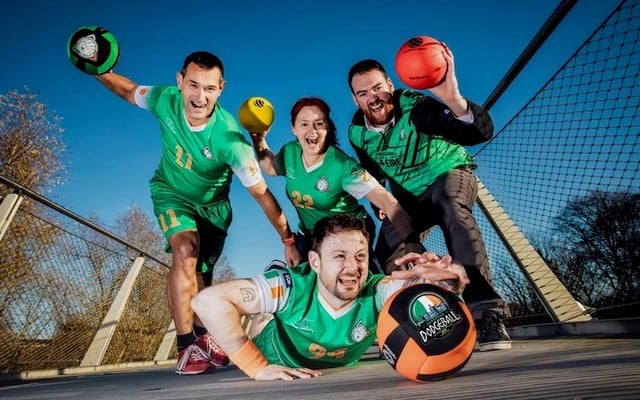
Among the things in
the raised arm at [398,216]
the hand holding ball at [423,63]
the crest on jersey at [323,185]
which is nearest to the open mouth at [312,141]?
the crest on jersey at [323,185]

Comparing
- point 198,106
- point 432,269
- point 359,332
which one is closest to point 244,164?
point 198,106

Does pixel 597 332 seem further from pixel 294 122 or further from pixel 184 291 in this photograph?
pixel 184 291

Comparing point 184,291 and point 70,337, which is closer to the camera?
point 184,291

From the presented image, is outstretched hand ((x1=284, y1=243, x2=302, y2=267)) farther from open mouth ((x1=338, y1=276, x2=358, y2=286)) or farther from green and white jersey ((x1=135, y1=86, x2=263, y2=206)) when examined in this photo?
open mouth ((x1=338, y1=276, x2=358, y2=286))

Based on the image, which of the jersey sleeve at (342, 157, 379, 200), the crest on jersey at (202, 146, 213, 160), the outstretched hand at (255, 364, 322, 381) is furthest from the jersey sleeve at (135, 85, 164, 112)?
the outstretched hand at (255, 364, 322, 381)

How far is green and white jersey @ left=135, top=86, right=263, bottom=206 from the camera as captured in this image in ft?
10.1

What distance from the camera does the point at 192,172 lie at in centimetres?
327

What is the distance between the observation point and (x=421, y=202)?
2.91 meters

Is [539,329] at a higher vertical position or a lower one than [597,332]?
lower

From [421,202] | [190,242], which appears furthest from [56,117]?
[421,202]

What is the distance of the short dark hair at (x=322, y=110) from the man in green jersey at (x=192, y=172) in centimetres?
47

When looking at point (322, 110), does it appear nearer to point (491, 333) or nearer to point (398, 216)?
point (398, 216)

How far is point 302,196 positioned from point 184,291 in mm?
1118

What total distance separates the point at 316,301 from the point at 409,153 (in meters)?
1.34
